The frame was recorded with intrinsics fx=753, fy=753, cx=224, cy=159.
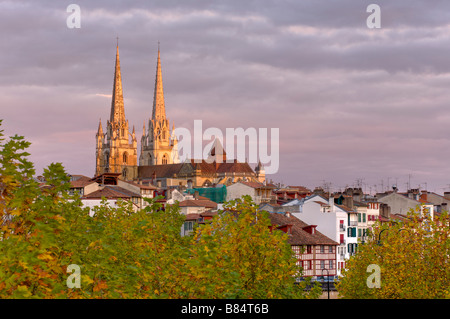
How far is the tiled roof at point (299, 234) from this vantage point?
78581 mm

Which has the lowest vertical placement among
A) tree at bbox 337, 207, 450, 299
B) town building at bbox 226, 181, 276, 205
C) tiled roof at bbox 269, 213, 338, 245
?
tree at bbox 337, 207, 450, 299

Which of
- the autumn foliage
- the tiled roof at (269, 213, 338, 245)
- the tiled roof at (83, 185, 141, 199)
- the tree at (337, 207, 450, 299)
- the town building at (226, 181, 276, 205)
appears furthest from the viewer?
the town building at (226, 181, 276, 205)

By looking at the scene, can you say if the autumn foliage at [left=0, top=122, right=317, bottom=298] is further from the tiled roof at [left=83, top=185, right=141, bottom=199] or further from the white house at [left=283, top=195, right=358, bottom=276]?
the tiled roof at [left=83, top=185, right=141, bottom=199]

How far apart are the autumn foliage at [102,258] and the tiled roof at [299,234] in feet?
153

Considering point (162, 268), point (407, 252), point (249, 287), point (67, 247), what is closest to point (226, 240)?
point (249, 287)

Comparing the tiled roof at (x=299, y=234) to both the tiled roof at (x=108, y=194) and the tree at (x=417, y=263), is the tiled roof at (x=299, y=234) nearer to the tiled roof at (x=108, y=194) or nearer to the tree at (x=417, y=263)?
the tiled roof at (x=108, y=194)

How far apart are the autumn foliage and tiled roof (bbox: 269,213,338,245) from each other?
153ft

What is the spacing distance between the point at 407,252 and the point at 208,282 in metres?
17.3

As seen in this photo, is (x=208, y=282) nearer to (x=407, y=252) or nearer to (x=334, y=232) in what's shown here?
(x=407, y=252)

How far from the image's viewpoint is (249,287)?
92.9 feet

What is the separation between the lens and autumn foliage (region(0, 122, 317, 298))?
18.2 m

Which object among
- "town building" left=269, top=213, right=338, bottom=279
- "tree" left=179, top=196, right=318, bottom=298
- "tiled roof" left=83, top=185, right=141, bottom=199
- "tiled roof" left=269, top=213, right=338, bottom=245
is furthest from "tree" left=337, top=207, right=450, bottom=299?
"tiled roof" left=83, top=185, right=141, bottom=199

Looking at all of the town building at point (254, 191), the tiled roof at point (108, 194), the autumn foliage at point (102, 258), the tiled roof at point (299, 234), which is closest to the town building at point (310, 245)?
the tiled roof at point (299, 234)

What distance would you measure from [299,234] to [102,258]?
59.1 meters
